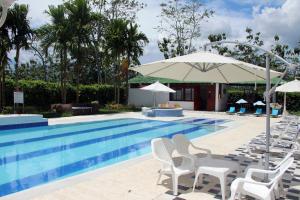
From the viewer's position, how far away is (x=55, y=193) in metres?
5.47

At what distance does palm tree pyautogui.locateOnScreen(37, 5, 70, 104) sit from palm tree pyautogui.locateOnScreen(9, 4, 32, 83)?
2.72 metres

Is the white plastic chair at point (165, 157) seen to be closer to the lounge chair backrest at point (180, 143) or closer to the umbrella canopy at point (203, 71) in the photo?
the lounge chair backrest at point (180, 143)

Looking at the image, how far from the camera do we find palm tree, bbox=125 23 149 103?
26.5m

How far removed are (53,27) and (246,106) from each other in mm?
18816

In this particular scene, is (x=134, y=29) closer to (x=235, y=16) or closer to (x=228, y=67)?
(x=235, y=16)

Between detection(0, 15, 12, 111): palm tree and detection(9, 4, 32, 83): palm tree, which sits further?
detection(9, 4, 32, 83): palm tree

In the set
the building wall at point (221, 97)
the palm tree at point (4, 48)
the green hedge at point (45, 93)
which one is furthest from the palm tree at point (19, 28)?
the building wall at point (221, 97)

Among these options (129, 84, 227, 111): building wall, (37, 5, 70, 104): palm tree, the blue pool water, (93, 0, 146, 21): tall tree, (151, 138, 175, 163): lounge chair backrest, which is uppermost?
(93, 0, 146, 21): tall tree

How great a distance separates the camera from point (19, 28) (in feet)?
63.7

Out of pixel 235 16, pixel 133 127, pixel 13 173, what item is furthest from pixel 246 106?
pixel 13 173

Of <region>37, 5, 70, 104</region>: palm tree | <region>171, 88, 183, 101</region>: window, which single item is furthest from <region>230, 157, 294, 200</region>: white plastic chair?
<region>171, 88, 183, 101</region>: window

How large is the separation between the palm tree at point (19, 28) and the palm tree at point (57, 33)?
272cm

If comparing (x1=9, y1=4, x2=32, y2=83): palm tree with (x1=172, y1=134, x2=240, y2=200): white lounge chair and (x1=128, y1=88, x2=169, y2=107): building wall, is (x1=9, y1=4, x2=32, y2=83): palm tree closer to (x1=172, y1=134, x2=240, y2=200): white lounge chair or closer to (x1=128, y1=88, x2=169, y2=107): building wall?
(x1=128, y1=88, x2=169, y2=107): building wall

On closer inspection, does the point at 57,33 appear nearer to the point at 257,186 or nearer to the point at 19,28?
the point at 19,28
